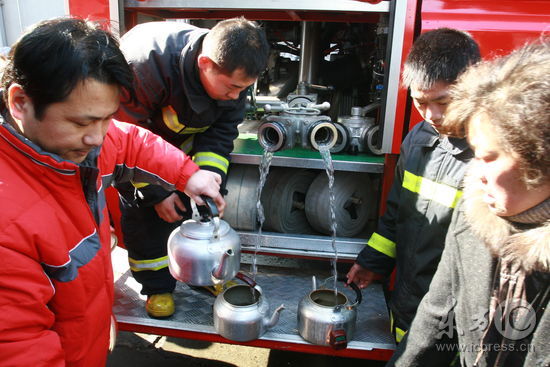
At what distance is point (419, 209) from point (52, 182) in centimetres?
132

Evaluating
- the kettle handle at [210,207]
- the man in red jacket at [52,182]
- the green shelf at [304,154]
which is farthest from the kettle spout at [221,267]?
the green shelf at [304,154]

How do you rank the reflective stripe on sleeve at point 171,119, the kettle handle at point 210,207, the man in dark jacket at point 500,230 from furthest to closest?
the reflective stripe on sleeve at point 171,119
the kettle handle at point 210,207
the man in dark jacket at point 500,230

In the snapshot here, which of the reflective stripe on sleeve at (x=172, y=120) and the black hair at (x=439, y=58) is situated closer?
the black hair at (x=439, y=58)

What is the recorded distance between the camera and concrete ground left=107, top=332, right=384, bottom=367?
2.63 m

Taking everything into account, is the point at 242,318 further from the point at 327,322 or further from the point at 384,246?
the point at 384,246

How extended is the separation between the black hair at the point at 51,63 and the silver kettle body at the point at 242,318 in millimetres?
1178

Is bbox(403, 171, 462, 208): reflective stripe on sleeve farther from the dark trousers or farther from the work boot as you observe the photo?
the work boot

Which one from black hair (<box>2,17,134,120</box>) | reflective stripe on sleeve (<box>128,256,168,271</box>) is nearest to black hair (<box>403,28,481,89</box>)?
black hair (<box>2,17,134,120</box>)

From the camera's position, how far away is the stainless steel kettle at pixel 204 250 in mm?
1625

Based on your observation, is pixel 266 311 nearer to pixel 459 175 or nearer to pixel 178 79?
pixel 459 175

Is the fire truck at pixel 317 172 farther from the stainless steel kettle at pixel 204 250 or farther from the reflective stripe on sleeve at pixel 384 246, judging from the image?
the stainless steel kettle at pixel 204 250

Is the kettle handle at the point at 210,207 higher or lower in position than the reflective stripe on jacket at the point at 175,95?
lower

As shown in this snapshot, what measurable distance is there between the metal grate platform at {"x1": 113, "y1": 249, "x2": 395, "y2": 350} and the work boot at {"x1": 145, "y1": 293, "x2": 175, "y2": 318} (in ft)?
0.10

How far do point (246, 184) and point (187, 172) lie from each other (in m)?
0.88
